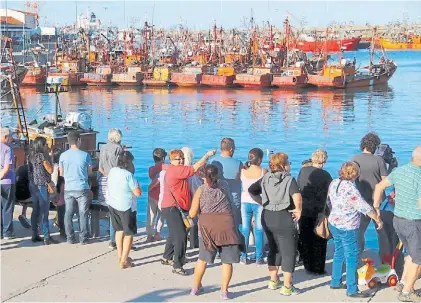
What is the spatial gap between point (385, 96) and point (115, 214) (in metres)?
42.9

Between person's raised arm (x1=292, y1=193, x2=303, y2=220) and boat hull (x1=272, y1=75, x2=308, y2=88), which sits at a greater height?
person's raised arm (x1=292, y1=193, x2=303, y2=220)

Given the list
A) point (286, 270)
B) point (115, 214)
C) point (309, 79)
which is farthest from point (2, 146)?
point (309, 79)

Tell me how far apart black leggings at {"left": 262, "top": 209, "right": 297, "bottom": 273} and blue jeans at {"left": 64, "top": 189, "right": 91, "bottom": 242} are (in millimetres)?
2393

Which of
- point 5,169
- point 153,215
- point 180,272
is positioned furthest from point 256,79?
point 180,272

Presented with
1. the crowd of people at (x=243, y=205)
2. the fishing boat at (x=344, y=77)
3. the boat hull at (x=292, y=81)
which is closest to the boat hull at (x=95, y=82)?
the boat hull at (x=292, y=81)

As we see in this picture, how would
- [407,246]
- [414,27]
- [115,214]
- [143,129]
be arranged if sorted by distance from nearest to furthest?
1. [407,246]
2. [115,214]
3. [143,129]
4. [414,27]

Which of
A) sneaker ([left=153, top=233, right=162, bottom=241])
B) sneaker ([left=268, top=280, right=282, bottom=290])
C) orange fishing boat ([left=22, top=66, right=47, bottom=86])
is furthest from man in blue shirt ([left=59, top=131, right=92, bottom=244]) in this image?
orange fishing boat ([left=22, top=66, right=47, bottom=86])

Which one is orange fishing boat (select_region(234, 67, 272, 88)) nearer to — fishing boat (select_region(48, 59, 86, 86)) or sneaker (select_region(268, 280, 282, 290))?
fishing boat (select_region(48, 59, 86, 86))

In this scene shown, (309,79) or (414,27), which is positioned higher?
(414,27)

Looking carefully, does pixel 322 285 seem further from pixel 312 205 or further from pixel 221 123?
pixel 221 123

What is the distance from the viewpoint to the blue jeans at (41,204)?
7588mm

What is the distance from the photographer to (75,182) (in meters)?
7.56

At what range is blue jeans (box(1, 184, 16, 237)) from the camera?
766cm

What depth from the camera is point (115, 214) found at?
6.91 m
